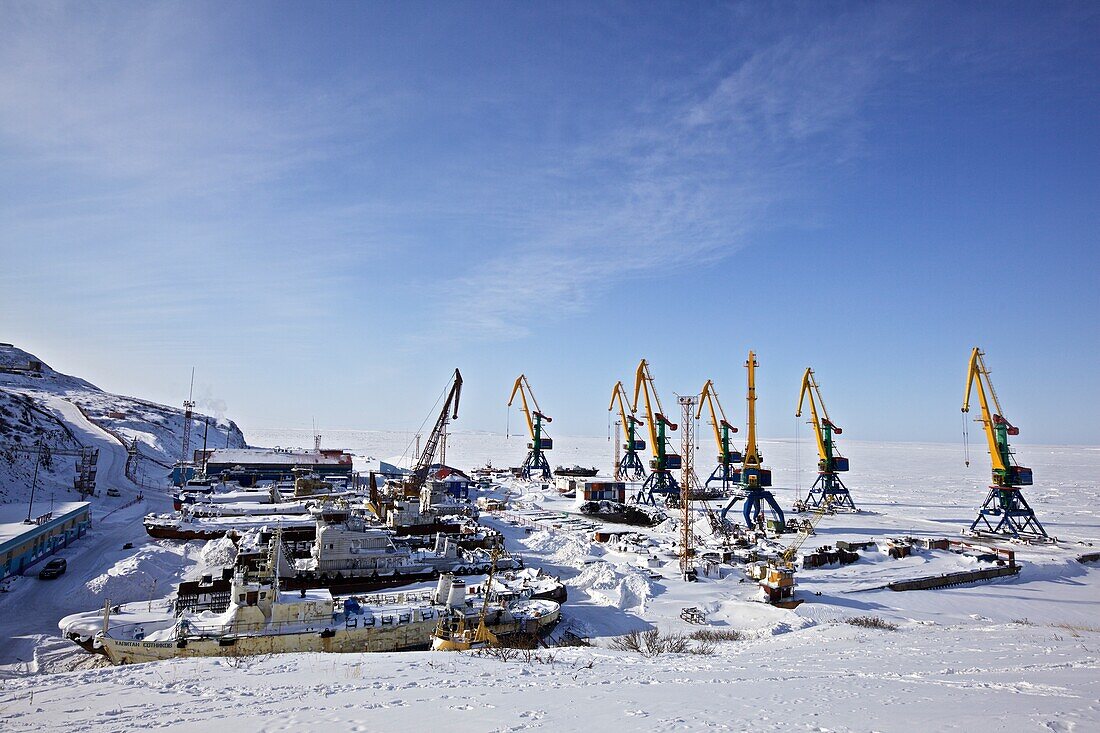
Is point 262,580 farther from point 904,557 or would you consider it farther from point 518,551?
point 904,557

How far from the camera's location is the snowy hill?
55312 millimetres

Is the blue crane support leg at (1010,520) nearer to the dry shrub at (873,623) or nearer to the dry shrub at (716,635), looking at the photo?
the dry shrub at (873,623)

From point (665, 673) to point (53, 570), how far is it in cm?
3173

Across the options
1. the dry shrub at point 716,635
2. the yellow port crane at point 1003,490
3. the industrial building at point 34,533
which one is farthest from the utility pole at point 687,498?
the industrial building at point 34,533

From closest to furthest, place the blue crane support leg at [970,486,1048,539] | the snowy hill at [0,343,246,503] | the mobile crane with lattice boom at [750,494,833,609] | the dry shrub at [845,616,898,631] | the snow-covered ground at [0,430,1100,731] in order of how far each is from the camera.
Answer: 1. the snow-covered ground at [0,430,1100,731]
2. the dry shrub at [845,616,898,631]
3. the mobile crane with lattice boom at [750,494,833,609]
4. the blue crane support leg at [970,486,1048,539]
5. the snowy hill at [0,343,246,503]

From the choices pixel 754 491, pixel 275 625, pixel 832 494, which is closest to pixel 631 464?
pixel 832 494

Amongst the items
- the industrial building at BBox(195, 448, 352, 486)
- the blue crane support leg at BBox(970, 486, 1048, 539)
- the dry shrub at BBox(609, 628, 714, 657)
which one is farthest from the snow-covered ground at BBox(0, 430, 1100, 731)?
the industrial building at BBox(195, 448, 352, 486)

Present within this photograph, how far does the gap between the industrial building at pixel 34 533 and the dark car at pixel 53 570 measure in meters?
1.35

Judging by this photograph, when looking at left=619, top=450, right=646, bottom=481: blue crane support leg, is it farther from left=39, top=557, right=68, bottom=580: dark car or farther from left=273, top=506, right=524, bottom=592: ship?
left=39, top=557, right=68, bottom=580: dark car

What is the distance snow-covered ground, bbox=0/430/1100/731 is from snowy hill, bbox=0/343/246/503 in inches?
1225

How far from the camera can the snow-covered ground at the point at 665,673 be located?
9.34 meters

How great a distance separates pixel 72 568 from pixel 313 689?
96.5 ft

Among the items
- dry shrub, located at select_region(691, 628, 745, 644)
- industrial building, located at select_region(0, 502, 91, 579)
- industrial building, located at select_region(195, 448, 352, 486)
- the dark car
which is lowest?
dry shrub, located at select_region(691, 628, 745, 644)

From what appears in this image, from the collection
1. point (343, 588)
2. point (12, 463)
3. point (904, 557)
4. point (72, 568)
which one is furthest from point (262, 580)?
point (12, 463)
